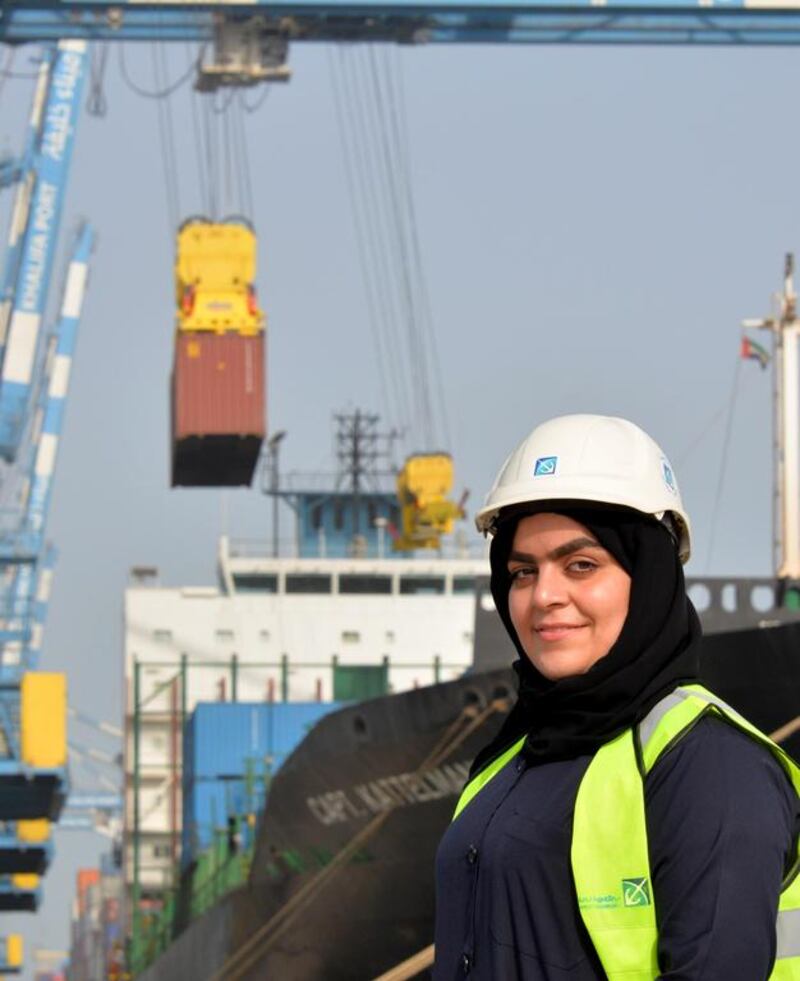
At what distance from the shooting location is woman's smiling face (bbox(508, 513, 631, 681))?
2871 millimetres

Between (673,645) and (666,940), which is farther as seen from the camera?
(673,645)

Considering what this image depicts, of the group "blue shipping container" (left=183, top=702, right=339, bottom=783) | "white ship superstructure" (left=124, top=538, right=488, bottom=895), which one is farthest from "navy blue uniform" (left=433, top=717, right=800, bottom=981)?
"white ship superstructure" (left=124, top=538, right=488, bottom=895)

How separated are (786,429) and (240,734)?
9101 mm

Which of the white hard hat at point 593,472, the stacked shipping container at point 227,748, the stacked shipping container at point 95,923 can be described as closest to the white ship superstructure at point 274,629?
the stacked shipping container at point 227,748

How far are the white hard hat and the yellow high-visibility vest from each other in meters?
0.27

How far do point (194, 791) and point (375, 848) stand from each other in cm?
1463

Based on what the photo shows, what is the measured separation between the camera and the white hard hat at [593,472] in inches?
114

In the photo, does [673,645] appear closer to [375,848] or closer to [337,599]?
[375,848]

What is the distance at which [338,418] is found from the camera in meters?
55.9

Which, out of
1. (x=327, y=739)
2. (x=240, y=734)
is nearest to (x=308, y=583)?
(x=240, y=734)

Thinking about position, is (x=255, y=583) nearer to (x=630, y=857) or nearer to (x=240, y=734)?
(x=240, y=734)

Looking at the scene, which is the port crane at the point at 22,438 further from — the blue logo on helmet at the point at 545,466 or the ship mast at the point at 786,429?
the blue logo on helmet at the point at 545,466

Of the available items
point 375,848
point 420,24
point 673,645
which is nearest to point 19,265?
point 420,24

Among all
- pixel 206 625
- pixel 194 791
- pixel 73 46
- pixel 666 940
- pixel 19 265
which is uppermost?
pixel 73 46
